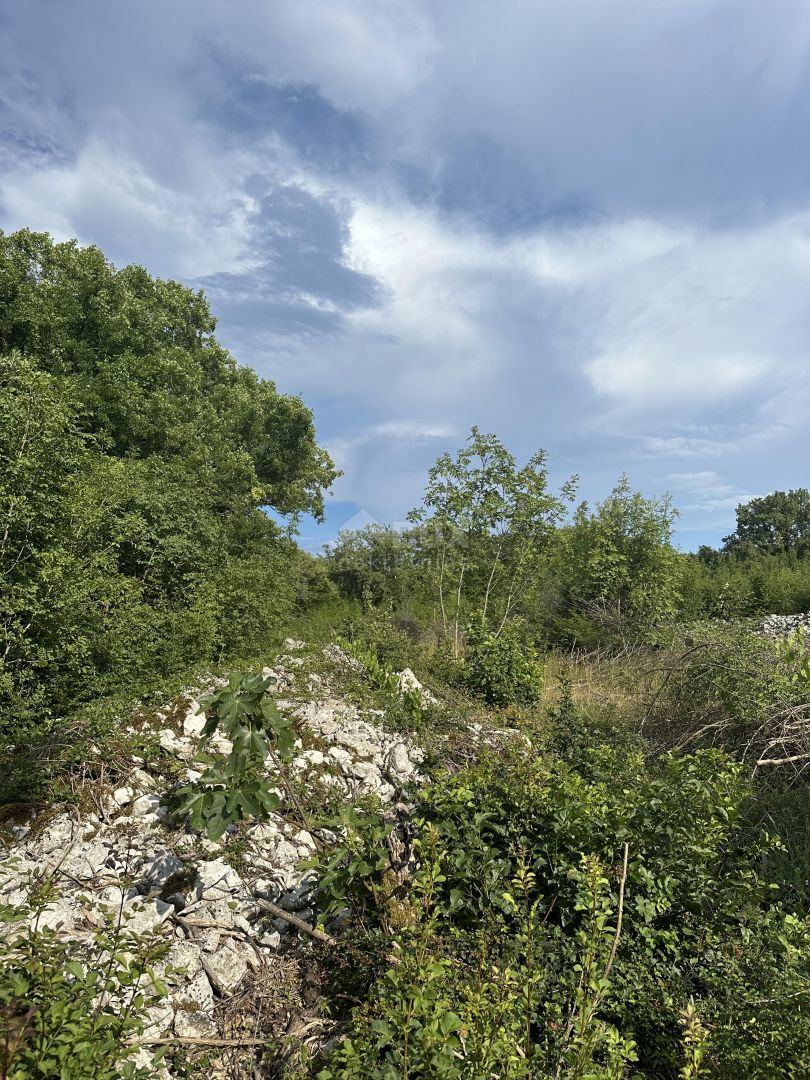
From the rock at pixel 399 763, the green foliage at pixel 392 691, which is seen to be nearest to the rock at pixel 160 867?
the rock at pixel 399 763

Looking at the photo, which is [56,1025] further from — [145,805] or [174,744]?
[174,744]

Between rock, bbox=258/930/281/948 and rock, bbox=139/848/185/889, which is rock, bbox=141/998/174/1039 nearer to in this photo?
rock, bbox=258/930/281/948

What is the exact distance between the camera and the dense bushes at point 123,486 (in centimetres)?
428

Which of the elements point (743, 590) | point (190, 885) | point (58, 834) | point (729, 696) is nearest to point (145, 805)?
point (58, 834)

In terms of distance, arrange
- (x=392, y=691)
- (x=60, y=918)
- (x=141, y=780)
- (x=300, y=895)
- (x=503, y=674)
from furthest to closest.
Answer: (x=503, y=674) < (x=392, y=691) < (x=141, y=780) < (x=300, y=895) < (x=60, y=918)

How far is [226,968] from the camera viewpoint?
2436 millimetres

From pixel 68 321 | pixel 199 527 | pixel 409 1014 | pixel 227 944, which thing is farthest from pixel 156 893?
pixel 68 321

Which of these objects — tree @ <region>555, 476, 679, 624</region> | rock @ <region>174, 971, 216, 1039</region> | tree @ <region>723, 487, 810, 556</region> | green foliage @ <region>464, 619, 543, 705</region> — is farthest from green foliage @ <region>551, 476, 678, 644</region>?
tree @ <region>723, 487, 810, 556</region>

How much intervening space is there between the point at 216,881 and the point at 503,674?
4.42 metres

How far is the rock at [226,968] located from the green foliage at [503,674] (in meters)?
4.40

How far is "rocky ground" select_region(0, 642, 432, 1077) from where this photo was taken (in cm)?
227

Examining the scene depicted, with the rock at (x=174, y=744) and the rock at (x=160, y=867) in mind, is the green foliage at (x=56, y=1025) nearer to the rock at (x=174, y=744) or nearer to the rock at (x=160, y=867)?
the rock at (x=160, y=867)

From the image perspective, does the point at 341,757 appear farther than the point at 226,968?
Yes

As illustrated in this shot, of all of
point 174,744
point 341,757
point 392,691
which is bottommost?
point 341,757
